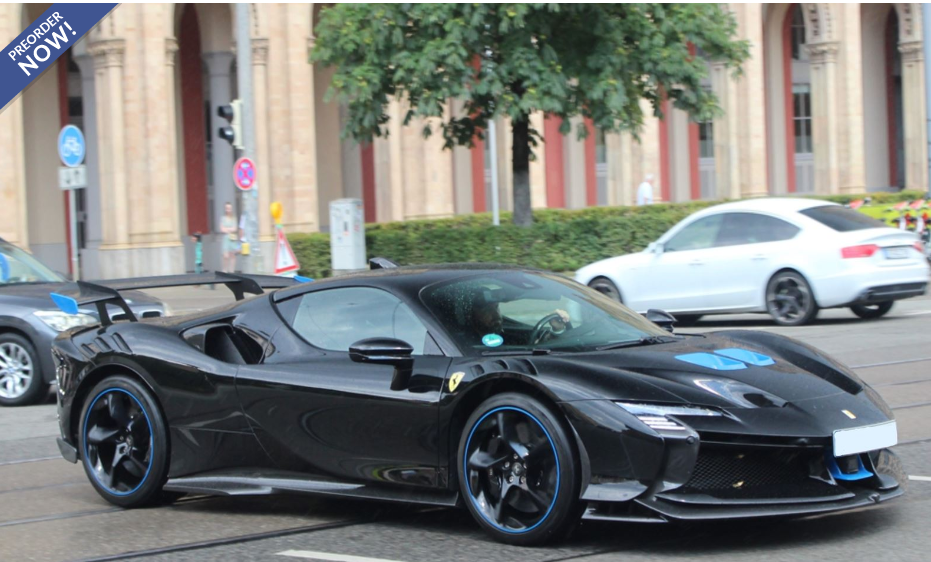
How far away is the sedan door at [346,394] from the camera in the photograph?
556cm

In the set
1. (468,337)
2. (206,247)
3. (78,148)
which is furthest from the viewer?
(206,247)

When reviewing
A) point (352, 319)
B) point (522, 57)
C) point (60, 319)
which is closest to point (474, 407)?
point (352, 319)

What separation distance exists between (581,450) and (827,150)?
39320mm

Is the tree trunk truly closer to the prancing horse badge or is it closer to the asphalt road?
the asphalt road

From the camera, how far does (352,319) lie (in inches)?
240

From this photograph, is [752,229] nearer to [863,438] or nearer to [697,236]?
[697,236]

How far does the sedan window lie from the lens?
51.1ft

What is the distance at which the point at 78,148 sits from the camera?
2036 cm

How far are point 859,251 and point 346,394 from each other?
1082 cm

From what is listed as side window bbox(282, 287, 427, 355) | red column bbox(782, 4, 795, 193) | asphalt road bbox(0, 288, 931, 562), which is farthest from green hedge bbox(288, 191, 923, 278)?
red column bbox(782, 4, 795, 193)

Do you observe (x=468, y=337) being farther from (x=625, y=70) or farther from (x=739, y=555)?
(x=625, y=70)

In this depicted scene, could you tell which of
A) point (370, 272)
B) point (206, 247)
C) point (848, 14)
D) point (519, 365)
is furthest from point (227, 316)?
point (848, 14)

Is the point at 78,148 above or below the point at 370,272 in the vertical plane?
above

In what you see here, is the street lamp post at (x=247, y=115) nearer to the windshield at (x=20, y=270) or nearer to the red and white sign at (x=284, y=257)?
the red and white sign at (x=284, y=257)
